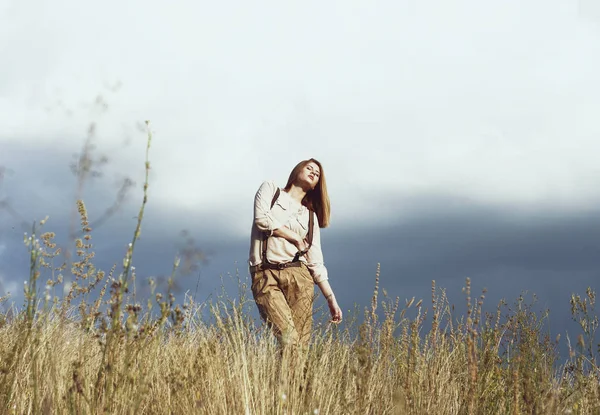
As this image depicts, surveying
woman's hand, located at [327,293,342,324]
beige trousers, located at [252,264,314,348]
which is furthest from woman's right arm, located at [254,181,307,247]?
woman's hand, located at [327,293,342,324]

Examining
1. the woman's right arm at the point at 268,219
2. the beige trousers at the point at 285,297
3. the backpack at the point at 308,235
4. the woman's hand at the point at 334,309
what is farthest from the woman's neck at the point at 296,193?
the woman's hand at the point at 334,309

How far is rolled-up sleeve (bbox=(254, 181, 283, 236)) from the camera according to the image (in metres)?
4.67

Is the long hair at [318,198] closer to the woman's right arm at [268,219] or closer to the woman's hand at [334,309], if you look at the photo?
the woman's right arm at [268,219]

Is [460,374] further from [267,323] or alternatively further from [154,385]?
[154,385]

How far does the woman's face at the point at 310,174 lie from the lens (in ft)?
Result: 16.9

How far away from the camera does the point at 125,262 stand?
2.38m

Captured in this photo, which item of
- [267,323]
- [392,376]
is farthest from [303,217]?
[392,376]

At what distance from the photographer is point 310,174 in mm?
5172

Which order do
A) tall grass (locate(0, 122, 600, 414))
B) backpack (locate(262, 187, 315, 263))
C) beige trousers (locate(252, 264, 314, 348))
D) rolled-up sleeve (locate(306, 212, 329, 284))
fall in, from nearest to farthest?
tall grass (locate(0, 122, 600, 414)), beige trousers (locate(252, 264, 314, 348)), backpack (locate(262, 187, 315, 263)), rolled-up sleeve (locate(306, 212, 329, 284))

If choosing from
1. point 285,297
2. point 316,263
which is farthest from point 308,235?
point 285,297

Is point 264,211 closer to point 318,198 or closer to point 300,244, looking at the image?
point 300,244

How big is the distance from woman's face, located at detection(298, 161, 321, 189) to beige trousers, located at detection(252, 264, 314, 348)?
2.31ft

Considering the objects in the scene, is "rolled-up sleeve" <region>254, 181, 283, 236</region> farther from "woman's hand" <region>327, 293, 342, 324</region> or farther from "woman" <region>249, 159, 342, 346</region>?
"woman's hand" <region>327, 293, 342, 324</region>

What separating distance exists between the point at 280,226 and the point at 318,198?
696 millimetres
